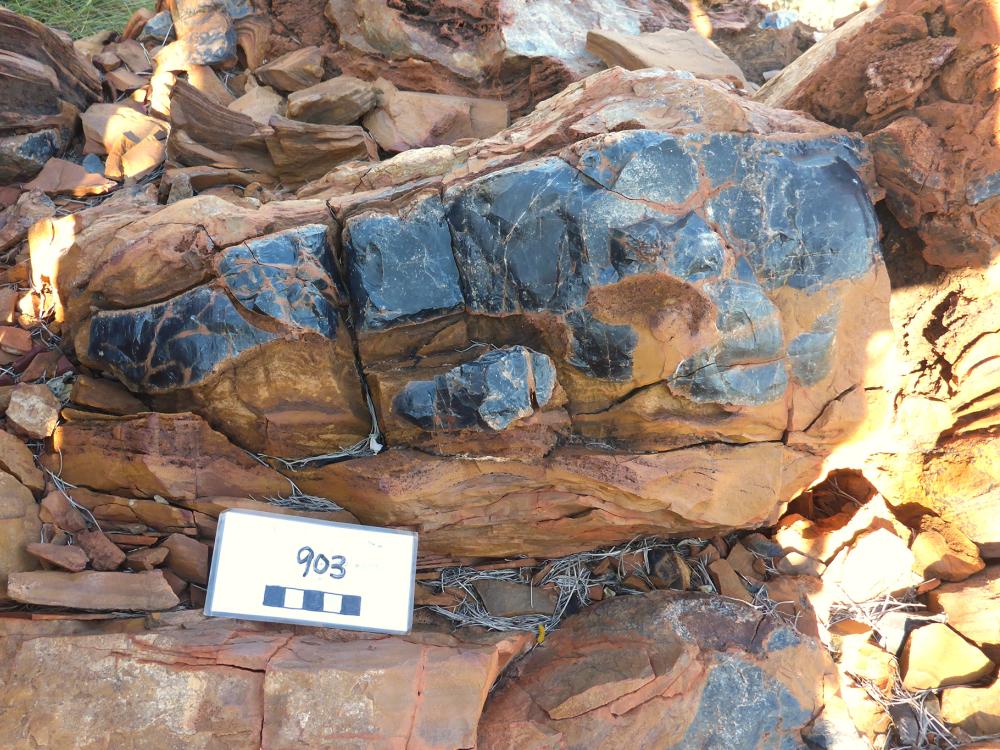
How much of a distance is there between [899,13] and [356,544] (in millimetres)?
2861

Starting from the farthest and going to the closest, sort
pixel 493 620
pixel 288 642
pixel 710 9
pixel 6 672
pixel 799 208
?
pixel 710 9 < pixel 493 620 < pixel 799 208 < pixel 288 642 < pixel 6 672

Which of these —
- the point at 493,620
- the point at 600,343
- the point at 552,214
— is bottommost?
the point at 493,620

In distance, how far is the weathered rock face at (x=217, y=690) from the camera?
2102 millimetres

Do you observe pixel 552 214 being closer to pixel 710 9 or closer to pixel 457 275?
pixel 457 275

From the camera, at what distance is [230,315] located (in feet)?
8.16

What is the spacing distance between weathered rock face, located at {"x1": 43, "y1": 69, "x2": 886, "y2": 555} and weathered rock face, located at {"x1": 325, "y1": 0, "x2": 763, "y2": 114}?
145 centimetres

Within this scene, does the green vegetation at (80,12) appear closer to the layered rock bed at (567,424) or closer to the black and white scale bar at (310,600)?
the layered rock bed at (567,424)

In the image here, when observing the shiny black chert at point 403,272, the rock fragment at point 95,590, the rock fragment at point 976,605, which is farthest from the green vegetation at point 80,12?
the rock fragment at point 976,605

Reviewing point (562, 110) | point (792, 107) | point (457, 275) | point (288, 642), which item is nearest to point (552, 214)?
point (457, 275)

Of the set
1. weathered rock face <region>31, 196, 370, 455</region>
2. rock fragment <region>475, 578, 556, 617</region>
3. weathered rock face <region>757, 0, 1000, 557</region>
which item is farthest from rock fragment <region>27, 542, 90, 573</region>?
weathered rock face <region>757, 0, 1000, 557</region>

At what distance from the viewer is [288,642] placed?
2.31 metres

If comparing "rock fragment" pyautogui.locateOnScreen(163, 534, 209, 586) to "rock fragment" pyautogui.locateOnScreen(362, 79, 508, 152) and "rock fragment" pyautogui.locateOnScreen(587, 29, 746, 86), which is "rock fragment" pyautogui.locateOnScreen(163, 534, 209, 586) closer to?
"rock fragment" pyautogui.locateOnScreen(362, 79, 508, 152)

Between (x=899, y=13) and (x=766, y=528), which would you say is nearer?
(x=899, y=13)

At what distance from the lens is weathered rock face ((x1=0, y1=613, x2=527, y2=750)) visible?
2102 mm
